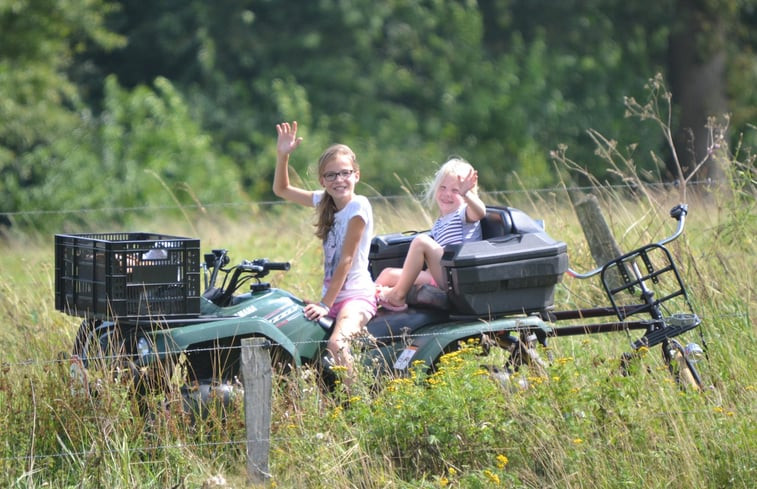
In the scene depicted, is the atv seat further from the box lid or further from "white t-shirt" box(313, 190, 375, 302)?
"white t-shirt" box(313, 190, 375, 302)

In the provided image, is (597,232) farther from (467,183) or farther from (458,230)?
(467,183)

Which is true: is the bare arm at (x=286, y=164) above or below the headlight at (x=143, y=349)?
above

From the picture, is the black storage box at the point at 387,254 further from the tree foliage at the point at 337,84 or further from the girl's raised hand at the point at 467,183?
the tree foliage at the point at 337,84

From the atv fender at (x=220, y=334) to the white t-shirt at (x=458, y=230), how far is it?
3.67 ft

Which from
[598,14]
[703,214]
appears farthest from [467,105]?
[703,214]

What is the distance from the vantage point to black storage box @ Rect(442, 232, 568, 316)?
18.7 feet

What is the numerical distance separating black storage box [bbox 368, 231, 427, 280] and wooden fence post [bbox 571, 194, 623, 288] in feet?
5.17

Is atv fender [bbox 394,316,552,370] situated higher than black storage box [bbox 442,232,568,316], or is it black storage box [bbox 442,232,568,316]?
black storage box [bbox 442,232,568,316]

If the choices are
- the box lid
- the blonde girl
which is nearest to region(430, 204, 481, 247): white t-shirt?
the blonde girl

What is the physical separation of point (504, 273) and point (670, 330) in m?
0.89

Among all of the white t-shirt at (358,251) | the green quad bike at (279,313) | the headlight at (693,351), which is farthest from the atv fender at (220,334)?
the headlight at (693,351)

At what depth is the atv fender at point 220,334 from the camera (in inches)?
207

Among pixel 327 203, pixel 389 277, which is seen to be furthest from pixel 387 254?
pixel 327 203

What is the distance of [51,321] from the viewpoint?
7336 millimetres
